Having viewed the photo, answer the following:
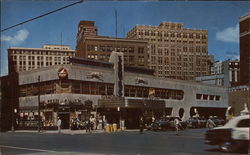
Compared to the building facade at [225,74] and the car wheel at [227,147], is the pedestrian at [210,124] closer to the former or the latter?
the car wheel at [227,147]

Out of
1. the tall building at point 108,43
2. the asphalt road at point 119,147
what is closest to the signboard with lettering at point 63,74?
the asphalt road at point 119,147

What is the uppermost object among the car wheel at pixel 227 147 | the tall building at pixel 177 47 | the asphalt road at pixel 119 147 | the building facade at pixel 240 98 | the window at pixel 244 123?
the tall building at pixel 177 47

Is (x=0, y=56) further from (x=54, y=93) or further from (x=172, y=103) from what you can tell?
(x=172, y=103)

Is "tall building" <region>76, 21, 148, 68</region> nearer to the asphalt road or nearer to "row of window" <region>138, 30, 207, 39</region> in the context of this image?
"row of window" <region>138, 30, 207, 39</region>

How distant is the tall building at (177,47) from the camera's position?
962 centimetres

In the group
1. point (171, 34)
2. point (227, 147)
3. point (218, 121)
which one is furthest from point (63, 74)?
point (227, 147)

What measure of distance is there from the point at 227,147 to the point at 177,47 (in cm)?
314

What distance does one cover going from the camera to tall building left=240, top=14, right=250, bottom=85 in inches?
332

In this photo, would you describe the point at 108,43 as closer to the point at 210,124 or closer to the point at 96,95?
the point at 210,124

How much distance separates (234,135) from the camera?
9.11 meters

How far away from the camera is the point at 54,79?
116 ft

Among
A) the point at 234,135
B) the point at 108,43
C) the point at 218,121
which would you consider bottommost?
the point at 234,135

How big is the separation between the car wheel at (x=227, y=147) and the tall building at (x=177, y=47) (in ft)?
6.56

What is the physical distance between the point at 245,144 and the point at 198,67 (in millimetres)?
2438
